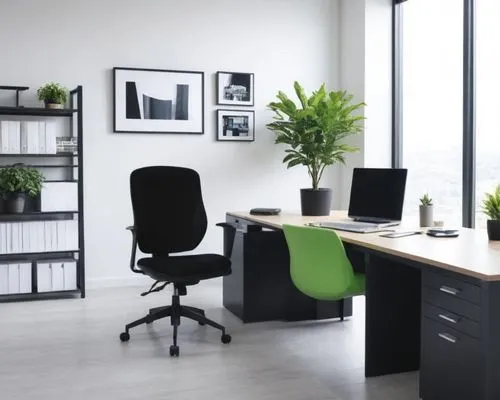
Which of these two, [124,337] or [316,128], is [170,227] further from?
[316,128]

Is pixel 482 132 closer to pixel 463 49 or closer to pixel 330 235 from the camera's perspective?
pixel 463 49

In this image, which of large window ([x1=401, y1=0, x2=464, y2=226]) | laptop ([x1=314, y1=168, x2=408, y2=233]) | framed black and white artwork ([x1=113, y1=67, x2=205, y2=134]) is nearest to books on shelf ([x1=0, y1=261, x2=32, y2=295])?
framed black and white artwork ([x1=113, y1=67, x2=205, y2=134])

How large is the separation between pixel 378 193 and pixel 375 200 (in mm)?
48

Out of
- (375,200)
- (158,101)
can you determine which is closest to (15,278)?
(158,101)

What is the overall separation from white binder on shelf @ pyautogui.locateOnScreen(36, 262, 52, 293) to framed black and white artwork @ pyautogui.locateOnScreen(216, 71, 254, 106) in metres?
2.11

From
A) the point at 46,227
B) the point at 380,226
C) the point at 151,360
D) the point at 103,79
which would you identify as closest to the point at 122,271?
the point at 46,227

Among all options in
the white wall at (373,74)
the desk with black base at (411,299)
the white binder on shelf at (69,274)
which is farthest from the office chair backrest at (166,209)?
the white wall at (373,74)

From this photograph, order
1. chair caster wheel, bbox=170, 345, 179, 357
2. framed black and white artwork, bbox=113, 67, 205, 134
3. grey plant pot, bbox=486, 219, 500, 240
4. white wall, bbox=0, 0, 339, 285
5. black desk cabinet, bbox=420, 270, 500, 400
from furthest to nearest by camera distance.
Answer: framed black and white artwork, bbox=113, 67, 205, 134 → white wall, bbox=0, 0, 339, 285 → chair caster wheel, bbox=170, 345, 179, 357 → grey plant pot, bbox=486, 219, 500, 240 → black desk cabinet, bbox=420, 270, 500, 400

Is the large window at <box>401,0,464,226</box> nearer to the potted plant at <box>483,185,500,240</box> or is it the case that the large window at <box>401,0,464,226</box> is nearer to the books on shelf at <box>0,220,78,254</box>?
the potted plant at <box>483,185,500,240</box>

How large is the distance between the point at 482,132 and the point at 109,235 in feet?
10.6

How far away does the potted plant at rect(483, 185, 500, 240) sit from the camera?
3.18 metres

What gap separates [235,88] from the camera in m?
5.84

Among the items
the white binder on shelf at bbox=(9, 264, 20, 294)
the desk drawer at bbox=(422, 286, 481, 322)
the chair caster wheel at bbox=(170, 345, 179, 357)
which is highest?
the desk drawer at bbox=(422, 286, 481, 322)

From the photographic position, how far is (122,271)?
5652mm
